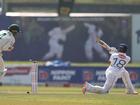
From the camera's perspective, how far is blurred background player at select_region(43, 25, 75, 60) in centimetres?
5459

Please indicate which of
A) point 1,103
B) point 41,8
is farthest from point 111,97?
point 41,8

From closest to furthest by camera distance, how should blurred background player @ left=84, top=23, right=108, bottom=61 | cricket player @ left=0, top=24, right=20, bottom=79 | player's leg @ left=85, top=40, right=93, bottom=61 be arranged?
cricket player @ left=0, top=24, right=20, bottom=79 → blurred background player @ left=84, top=23, right=108, bottom=61 → player's leg @ left=85, top=40, right=93, bottom=61

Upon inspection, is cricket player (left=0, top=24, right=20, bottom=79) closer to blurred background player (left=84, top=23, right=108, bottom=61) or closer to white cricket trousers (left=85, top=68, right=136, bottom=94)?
white cricket trousers (left=85, top=68, right=136, bottom=94)

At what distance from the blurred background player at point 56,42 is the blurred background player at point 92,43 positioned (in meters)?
1.77

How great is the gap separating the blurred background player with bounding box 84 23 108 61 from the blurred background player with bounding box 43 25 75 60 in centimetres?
177

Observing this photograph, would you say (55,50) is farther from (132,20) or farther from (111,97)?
(111,97)

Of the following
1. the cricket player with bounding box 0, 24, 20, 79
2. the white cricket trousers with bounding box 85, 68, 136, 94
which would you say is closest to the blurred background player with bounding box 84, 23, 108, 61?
the white cricket trousers with bounding box 85, 68, 136, 94

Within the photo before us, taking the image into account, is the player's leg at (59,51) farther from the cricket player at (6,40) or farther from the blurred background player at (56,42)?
the cricket player at (6,40)

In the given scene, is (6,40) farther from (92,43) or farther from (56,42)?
(92,43)

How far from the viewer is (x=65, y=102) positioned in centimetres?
2145

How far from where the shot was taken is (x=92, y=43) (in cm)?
5516

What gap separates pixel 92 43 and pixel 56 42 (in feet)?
8.47

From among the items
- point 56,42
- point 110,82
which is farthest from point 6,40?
point 56,42

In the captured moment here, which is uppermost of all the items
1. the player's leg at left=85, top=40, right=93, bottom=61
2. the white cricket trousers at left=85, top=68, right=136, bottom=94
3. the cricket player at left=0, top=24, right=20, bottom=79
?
the cricket player at left=0, top=24, right=20, bottom=79
